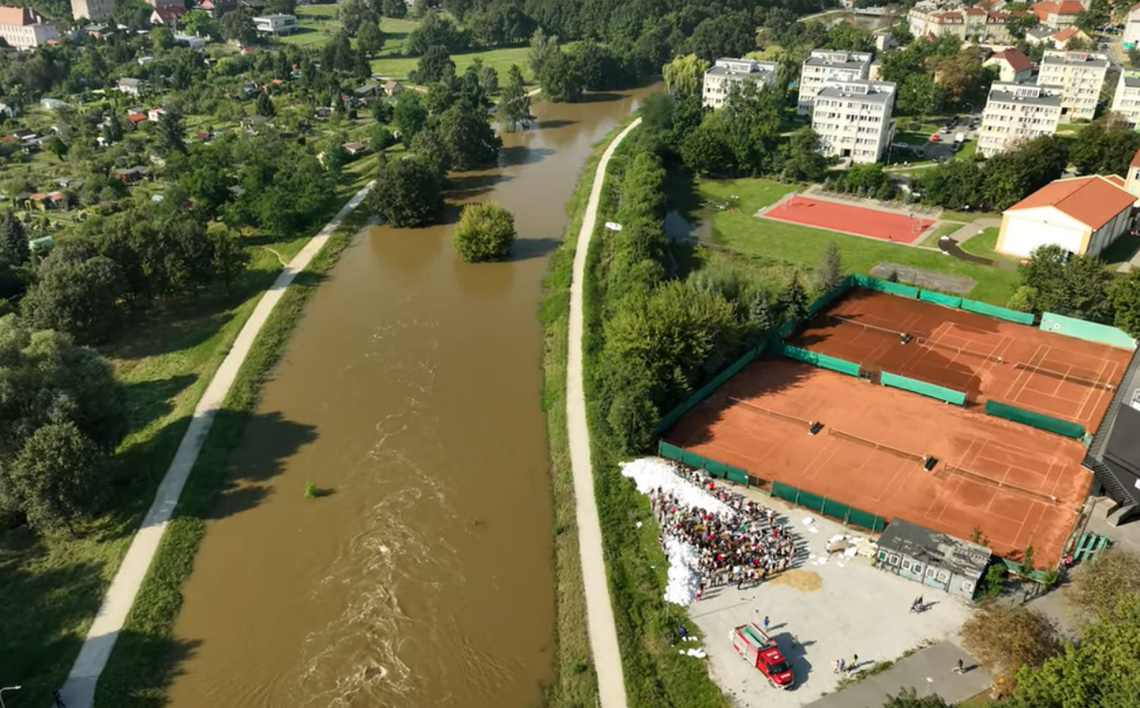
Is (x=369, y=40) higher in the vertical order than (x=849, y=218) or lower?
higher

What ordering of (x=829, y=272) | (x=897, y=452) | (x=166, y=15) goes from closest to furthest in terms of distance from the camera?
(x=897, y=452), (x=829, y=272), (x=166, y=15)

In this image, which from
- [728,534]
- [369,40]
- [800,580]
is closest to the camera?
[800,580]

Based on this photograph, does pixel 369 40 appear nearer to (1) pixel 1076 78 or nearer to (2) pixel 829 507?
(1) pixel 1076 78

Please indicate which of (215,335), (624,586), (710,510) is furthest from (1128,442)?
(215,335)

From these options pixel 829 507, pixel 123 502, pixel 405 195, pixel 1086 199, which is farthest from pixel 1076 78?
pixel 123 502

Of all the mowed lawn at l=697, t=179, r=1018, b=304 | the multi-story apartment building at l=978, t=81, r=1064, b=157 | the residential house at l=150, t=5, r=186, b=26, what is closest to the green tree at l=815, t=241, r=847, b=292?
the mowed lawn at l=697, t=179, r=1018, b=304

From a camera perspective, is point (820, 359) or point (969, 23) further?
point (969, 23)

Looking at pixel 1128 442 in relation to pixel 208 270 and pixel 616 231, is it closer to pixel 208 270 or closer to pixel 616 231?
pixel 616 231

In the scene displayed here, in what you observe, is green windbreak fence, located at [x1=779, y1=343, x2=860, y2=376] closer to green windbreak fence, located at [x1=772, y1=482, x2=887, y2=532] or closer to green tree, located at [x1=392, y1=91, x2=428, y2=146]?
green windbreak fence, located at [x1=772, y1=482, x2=887, y2=532]
